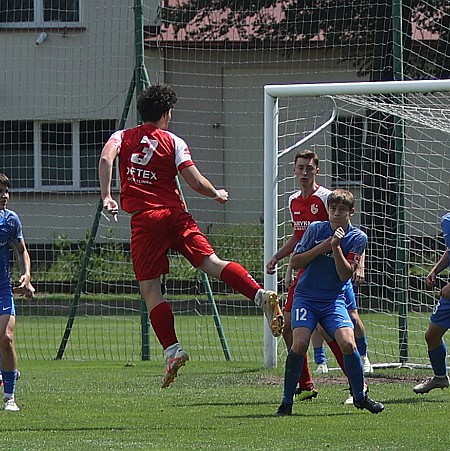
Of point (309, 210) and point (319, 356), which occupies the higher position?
point (309, 210)

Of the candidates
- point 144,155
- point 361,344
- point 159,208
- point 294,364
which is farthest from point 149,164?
point 361,344

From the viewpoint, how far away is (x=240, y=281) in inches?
381

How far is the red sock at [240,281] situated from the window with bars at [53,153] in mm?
8821

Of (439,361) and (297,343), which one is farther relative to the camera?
(439,361)

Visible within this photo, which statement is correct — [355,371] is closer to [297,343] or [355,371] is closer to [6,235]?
[297,343]

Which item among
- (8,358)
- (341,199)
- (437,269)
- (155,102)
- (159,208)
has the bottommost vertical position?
(8,358)

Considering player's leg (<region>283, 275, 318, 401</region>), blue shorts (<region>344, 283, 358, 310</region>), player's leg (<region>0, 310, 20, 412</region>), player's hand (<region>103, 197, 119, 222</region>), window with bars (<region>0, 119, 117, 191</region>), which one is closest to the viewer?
player's hand (<region>103, 197, 119, 222</region>)

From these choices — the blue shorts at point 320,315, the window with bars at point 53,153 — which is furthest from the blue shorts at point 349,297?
the window with bars at point 53,153

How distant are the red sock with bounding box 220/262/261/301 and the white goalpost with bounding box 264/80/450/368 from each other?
145 inches

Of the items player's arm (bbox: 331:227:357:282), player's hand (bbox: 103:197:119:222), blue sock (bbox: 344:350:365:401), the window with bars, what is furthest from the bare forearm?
the window with bars

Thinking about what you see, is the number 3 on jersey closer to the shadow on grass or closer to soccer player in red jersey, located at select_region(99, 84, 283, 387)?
soccer player in red jersey, located at select_region(99, 84, 283, 387)

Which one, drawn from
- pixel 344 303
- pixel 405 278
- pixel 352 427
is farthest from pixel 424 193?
pixel 352 427

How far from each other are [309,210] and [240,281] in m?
1.72

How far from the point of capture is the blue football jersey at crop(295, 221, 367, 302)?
9703 millimetres
